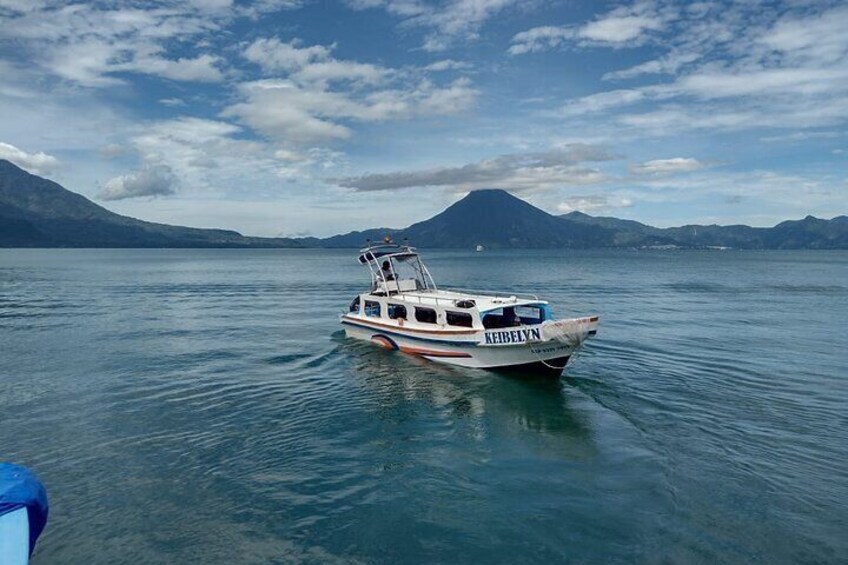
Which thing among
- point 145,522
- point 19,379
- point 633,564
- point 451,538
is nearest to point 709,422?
point 633,564

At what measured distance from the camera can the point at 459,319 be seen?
97.1ft

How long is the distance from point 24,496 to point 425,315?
2539 centimetres

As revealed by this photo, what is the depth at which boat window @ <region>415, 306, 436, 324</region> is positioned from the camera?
31.7m

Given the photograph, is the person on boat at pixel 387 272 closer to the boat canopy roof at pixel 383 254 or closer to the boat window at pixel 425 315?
the boat canopy roof at pixel 383 254

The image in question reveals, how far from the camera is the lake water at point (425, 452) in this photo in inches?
508

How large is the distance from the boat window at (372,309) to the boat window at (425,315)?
4.83 m

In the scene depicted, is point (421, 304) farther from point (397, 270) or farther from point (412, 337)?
point (397, 270)

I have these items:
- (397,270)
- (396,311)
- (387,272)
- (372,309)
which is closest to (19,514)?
(396,311)

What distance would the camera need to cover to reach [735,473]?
53.4 feet

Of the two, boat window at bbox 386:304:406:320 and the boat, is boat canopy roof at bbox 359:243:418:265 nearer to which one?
boat window at bbox 386:304:406:320

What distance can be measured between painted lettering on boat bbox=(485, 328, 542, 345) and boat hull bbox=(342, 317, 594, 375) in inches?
10.7

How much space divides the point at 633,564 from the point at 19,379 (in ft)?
103

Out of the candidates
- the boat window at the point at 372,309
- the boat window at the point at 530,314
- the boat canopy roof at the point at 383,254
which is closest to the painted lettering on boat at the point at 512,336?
the boat window at the point at 530,314

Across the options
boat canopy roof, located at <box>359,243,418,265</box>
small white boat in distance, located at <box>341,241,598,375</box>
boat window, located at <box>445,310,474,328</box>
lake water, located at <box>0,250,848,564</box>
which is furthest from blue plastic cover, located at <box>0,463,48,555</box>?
boat canopy roof, located at <box>359,243,418,265</box>
